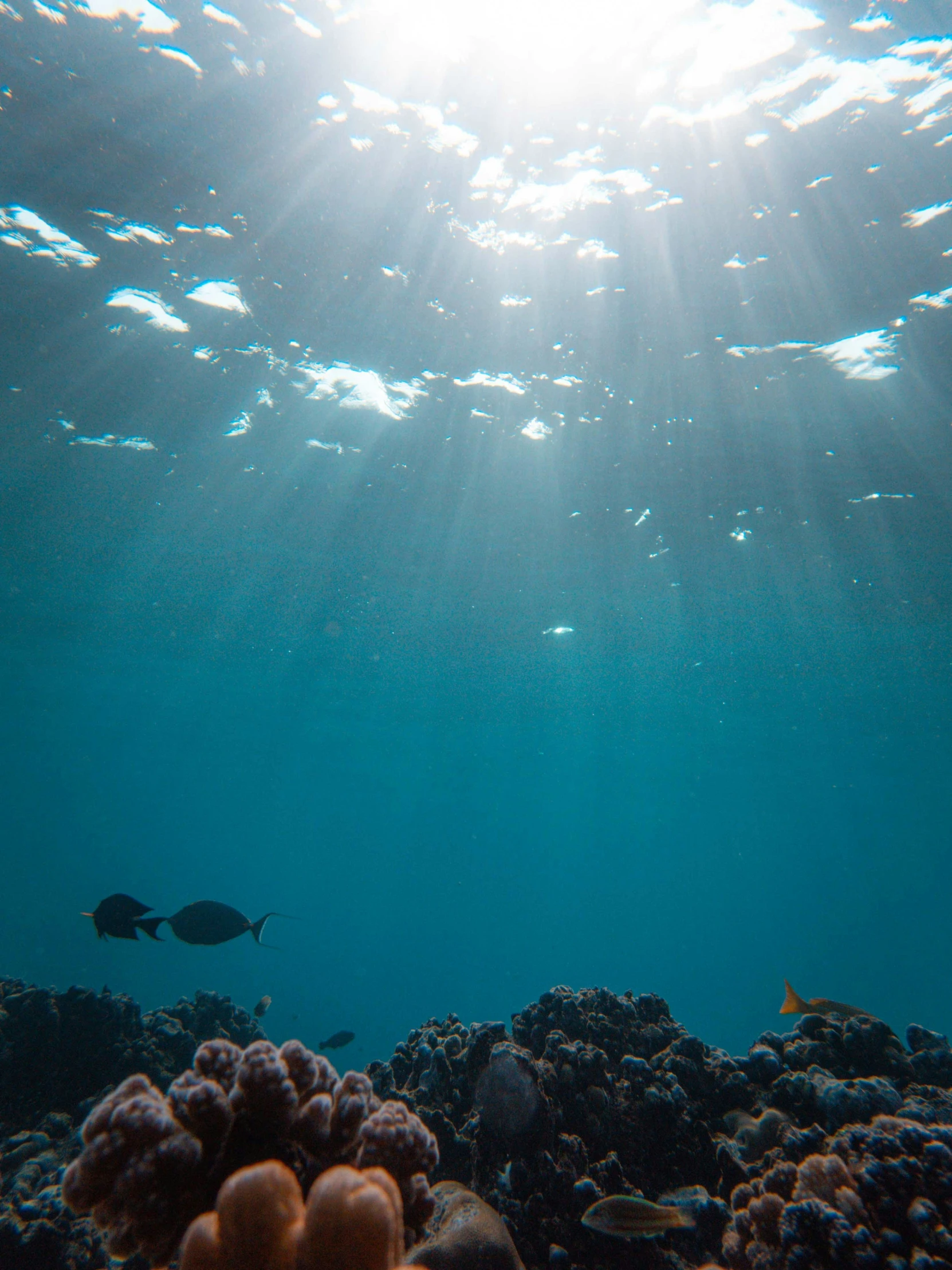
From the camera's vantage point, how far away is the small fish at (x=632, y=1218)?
9.79 ft

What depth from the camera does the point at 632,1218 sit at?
10.0 ft

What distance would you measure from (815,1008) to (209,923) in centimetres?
688

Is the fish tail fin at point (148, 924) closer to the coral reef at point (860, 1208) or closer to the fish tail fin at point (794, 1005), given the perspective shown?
the coral reef at point (860, 1208)

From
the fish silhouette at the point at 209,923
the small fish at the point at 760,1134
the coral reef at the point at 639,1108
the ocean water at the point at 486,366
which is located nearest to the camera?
the coral reef at the point at 639,1108

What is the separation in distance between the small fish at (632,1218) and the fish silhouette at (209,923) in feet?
15.3

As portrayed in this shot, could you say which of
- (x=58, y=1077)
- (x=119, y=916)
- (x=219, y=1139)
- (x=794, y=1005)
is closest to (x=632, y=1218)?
(x=219, y=1139)

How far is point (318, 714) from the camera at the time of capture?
48125 millimetres

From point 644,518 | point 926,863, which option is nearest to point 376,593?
point 644,518

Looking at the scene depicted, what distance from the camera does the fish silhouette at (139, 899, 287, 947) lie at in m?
6.72

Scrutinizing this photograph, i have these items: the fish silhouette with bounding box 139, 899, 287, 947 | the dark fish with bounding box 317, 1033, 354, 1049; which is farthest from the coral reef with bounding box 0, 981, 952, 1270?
the dark fish with bounding box 317, 1033, 354, 1049

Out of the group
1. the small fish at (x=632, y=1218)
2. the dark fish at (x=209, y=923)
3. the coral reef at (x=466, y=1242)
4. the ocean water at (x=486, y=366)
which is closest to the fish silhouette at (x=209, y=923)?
the dark fish at (x=209, y=923)

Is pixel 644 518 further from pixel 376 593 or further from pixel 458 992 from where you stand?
pixel 458 992

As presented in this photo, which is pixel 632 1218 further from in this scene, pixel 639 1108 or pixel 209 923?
pixel 209 923

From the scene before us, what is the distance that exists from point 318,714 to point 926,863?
280 ft
